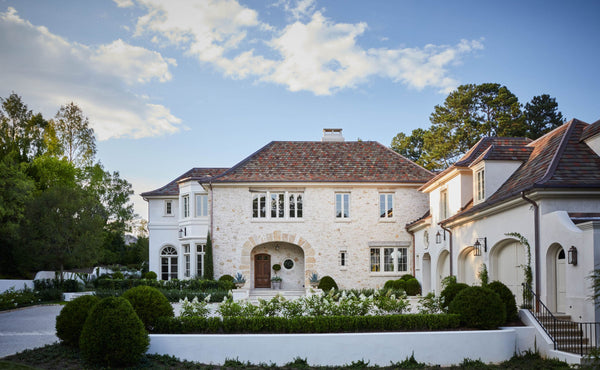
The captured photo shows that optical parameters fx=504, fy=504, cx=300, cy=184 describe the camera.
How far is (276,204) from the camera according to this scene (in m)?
28.2

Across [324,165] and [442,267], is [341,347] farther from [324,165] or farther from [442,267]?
[324,165]

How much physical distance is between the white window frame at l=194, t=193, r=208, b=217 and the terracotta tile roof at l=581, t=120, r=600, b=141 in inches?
787

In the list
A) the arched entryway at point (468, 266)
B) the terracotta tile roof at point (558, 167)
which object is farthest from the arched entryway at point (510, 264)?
the arched entryway at point (468, 266)

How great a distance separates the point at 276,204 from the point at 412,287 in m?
8.59

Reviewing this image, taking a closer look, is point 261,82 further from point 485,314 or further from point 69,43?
point 485,314

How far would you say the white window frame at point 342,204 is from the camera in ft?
92.7

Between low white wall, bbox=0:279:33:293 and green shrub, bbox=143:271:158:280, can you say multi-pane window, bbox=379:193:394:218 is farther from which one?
low white wall, bbox=0:279:33:293

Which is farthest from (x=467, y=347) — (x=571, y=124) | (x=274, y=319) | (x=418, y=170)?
(x=418, y=170)

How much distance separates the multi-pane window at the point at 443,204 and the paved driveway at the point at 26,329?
1554 centimetres

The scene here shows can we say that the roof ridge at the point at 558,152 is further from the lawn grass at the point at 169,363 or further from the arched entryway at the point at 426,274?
the arched entryway at the point at 426,274

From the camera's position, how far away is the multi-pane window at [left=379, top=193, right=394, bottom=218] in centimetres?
2834

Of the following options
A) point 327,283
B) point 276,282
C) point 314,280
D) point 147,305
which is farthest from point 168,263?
point 147,305

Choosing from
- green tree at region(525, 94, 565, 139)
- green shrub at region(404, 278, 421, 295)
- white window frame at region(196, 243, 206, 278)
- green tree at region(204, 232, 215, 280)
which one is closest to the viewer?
green shrub at region(404, 278, 421, 295)

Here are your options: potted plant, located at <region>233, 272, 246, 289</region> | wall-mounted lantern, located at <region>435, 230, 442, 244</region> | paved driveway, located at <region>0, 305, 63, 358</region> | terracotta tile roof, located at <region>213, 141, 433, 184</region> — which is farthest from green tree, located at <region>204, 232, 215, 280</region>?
wall-mounted lantern, located at <region>435, 230, 442, 244</region>
